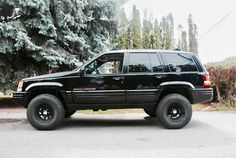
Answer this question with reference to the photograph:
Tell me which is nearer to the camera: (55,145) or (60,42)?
(55,145)

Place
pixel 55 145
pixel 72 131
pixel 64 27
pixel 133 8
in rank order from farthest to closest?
pixel 133 8 < pixel 64 27 < pixel 72 131 < pixel 55 145

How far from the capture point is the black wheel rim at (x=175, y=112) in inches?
300

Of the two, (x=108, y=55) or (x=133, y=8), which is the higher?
(x=133, y=8)

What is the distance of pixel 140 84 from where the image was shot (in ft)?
25.0

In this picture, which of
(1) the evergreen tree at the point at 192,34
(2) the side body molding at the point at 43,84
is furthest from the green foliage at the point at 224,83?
(1) the evergreen tree at the point at 192,34

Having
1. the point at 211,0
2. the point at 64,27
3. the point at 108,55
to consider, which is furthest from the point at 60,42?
the point at 211,0

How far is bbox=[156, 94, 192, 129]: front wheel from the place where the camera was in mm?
7512

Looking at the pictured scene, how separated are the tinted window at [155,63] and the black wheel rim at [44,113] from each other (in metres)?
2.74

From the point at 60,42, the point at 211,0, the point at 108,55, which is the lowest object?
the point at 108,55

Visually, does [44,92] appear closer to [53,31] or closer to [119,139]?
[119,139]

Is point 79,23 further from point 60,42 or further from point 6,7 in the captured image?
point 6,7

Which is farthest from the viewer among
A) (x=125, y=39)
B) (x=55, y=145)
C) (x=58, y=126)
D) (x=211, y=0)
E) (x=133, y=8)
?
(x=133, y=8)

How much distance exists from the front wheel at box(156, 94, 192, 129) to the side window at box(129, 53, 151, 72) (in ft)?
2.99

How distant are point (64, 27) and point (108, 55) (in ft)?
14.7
